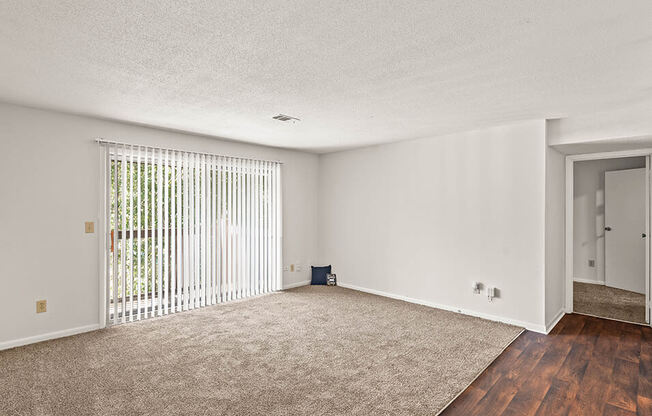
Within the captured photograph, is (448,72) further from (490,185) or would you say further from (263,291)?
(263,291)

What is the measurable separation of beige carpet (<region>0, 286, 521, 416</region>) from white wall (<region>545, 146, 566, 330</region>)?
2.11ft

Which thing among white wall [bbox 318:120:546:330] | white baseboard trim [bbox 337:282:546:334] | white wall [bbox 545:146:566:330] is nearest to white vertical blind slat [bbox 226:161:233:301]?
white wall [bbox 318:120:546:330]

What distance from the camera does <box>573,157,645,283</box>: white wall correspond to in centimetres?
577

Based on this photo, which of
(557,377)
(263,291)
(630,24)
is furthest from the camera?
(263,291)

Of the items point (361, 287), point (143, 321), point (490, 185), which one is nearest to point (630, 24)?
point (490, 185)

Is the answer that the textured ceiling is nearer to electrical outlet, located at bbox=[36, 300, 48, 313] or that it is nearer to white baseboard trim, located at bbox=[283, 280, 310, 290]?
electrical outlet, located at bbox=[36, 300, 48, 313]

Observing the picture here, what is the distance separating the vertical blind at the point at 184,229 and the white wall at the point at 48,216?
0.58ft

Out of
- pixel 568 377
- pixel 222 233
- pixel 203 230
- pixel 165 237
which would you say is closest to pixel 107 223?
pixel 165 237

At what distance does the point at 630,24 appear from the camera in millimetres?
1815

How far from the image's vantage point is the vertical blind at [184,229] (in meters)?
3.99

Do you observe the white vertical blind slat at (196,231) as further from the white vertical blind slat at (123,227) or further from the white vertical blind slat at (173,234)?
the white vertical blind slat at (123,227)

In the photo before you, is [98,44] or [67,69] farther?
[67,69]

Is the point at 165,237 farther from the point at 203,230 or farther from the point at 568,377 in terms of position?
the point at 568,377

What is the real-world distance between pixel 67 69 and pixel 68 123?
4.89 ft
